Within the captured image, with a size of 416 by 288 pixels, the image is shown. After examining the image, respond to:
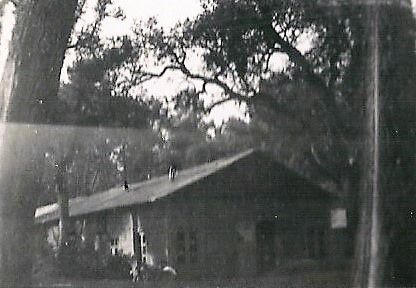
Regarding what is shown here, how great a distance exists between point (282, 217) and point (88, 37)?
0.87 metres

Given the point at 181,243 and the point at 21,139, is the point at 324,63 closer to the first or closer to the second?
the point at 181,243

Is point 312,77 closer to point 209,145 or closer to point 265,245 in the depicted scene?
point 209,145

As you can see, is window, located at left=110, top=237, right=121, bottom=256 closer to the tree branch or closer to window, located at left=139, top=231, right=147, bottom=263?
window, located at left=139, top=231, right=147, bottom=263

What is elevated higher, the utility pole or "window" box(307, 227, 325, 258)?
the utility pole

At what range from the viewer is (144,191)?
1838 millimetres

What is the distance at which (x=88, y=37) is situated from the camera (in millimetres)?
1956

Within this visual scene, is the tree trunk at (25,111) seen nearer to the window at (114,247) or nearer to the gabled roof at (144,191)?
the gabled roof at (144,191)

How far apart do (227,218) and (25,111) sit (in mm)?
766

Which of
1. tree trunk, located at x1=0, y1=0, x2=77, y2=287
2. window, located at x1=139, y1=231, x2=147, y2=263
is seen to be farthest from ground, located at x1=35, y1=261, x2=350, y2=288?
tree trunk, located at x1=0, y1=0, x2=77, y2=287

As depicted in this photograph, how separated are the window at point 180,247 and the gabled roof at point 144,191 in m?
0.13

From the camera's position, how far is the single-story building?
1.77 metres

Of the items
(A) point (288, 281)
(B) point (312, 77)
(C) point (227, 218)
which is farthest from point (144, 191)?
(B) point (312, 77)

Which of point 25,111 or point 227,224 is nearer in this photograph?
point 227,224

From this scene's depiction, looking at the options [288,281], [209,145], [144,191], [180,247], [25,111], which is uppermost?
[25,111]
